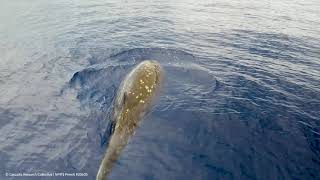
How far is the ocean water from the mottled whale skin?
24 cm

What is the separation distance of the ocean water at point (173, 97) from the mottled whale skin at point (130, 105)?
0.80ft

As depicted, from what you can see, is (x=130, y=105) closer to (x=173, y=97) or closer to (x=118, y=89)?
(x=118, y=89)

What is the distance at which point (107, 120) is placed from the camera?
10523mm

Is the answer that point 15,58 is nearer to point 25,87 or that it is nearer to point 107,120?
point 25,87

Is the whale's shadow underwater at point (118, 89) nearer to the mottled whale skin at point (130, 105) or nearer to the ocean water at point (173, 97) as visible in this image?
the ocean water at point (173, 97)

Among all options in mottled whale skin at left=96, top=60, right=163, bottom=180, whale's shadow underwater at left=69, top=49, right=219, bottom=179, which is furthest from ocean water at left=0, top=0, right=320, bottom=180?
mottled whale skin at left=96, top=60, right=163, bottom=180

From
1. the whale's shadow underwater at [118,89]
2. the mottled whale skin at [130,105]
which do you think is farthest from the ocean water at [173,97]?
the mottled whale skin at [130,105]

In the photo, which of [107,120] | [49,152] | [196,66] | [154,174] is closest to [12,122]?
[49,152]

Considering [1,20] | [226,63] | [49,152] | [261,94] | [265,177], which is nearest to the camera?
[265,177]

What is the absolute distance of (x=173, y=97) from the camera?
12227mm

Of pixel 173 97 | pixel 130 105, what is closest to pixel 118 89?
pixel 130 105

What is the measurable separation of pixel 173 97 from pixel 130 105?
2.25m

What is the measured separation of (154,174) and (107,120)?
Result: 2634 mm

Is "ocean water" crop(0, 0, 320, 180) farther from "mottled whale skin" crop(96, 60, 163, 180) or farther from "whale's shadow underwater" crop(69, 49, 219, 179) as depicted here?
"mottled whale skin" crop(96, 60, 163, 180)
